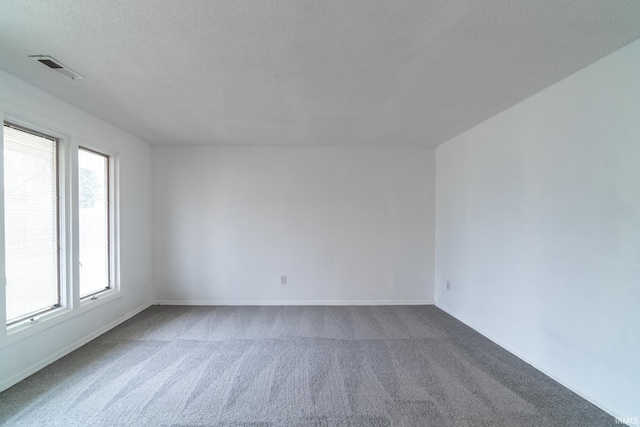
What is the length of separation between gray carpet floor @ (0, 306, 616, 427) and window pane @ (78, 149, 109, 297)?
2.16ft

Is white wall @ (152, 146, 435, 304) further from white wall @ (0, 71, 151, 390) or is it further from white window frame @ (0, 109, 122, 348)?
white window frame @ (0, 109, 122, 348)

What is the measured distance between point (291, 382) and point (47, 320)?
7.34ft

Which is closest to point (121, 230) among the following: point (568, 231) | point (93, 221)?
point (93, 221)

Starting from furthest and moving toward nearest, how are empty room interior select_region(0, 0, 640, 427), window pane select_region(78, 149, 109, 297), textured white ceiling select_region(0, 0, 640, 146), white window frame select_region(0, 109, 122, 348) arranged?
window pane select_region(78, 149, 109, 297) → white window frame select_region(0, 109, 122, 348) → empty room interior select_region(0, 0, 640, 427) → textured white ceiling select_region(0, 0, 640, 146)

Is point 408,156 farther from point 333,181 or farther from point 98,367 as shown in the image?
point 98,367

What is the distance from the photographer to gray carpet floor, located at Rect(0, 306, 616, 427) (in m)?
1.73

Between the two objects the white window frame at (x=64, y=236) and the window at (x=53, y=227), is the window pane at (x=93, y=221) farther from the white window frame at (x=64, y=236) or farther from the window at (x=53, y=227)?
the white window frame at (x=64, y=236)

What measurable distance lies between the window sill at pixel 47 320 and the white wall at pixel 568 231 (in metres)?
4.29

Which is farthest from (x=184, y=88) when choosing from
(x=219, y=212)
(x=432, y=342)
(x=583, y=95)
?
(x=432, y=342)

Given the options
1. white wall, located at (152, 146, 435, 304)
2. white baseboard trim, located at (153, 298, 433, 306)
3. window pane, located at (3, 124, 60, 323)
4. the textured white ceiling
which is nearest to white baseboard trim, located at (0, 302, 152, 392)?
window pane, located at (3, 124, 60, 323)

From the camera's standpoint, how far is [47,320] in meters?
2.29

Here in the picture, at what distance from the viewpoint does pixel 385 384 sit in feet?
6.75

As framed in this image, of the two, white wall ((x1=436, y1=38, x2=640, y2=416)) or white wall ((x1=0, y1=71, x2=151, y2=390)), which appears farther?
white wall ((x1=0, y1=71, x2=151, y2=390))

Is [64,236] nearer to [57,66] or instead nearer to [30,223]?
[30,223]
